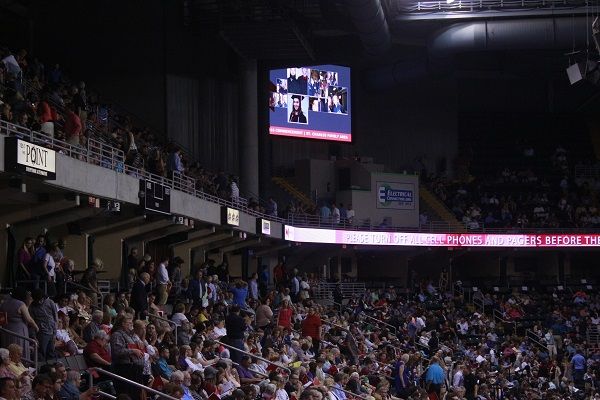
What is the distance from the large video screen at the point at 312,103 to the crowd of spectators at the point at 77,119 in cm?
676

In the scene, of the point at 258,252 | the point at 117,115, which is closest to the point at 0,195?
the point at 117,115

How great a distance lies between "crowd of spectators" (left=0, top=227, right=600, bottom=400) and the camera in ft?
44.7

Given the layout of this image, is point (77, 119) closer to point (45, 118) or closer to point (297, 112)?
point (45, 118)

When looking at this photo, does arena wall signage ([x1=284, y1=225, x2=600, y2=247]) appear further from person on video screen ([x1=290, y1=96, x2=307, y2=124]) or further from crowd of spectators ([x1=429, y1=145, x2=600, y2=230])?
person on video screen ([x1=290, y1=96, x2=307, y2=124])

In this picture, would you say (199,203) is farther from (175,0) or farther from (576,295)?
(576,295)

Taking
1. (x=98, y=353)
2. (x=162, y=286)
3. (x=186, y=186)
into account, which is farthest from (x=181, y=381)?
(x=186, y=186)

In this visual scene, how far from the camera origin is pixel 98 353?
43.5ft

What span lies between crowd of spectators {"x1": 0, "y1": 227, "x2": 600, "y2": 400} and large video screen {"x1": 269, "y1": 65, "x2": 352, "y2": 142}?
6.00 metres

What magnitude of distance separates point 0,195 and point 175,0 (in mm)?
14909

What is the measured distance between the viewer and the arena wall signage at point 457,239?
37562mm

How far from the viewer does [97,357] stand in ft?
43.2

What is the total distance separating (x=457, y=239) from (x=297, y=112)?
6935 mm

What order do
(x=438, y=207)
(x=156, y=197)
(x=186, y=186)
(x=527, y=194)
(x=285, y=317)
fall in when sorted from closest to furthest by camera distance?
(x=156, y=197) < (x=285, y=317) < (x=186, y=186) < (x=438, y=207) < (x=527, y=194)

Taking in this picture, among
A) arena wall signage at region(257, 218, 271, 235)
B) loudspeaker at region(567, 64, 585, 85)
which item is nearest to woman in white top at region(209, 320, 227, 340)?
loudspeaker at region(567, 64, 585, 85)
